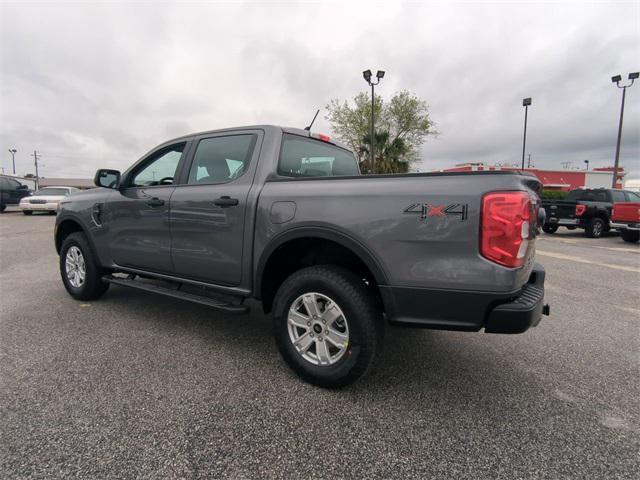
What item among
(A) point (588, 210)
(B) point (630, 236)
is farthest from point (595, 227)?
(B) point (630, 236)

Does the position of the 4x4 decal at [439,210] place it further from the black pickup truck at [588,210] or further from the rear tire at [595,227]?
the rear tire at [595,227]

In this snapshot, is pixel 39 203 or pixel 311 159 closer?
pixel 311 159

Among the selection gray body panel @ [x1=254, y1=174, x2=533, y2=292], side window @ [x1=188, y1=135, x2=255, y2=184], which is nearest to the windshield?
side window @ [x1=188, y1=135, x2=255, y2=184]

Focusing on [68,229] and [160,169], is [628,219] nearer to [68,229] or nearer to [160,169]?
[160,169]

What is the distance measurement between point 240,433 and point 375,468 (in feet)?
2.43

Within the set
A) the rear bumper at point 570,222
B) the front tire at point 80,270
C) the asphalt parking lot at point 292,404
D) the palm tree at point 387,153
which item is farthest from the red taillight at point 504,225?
the palm tree at point 387,153

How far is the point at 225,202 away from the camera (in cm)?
282

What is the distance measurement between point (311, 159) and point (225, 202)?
→ 933 millimetres

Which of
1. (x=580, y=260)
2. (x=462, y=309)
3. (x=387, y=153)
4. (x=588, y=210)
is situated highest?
(x=387, y=153)

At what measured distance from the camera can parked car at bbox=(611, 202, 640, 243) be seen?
10.6 metres

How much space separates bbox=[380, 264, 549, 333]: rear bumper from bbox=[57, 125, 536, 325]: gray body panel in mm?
34

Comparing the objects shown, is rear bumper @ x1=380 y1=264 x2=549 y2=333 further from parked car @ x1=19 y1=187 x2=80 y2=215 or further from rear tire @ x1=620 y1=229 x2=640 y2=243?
parked car @ x1=19 y1=187 x2=80 y2=215

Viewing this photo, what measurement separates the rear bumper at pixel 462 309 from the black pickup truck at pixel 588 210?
13117 mm

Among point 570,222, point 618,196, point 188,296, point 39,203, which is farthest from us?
point 39,203
